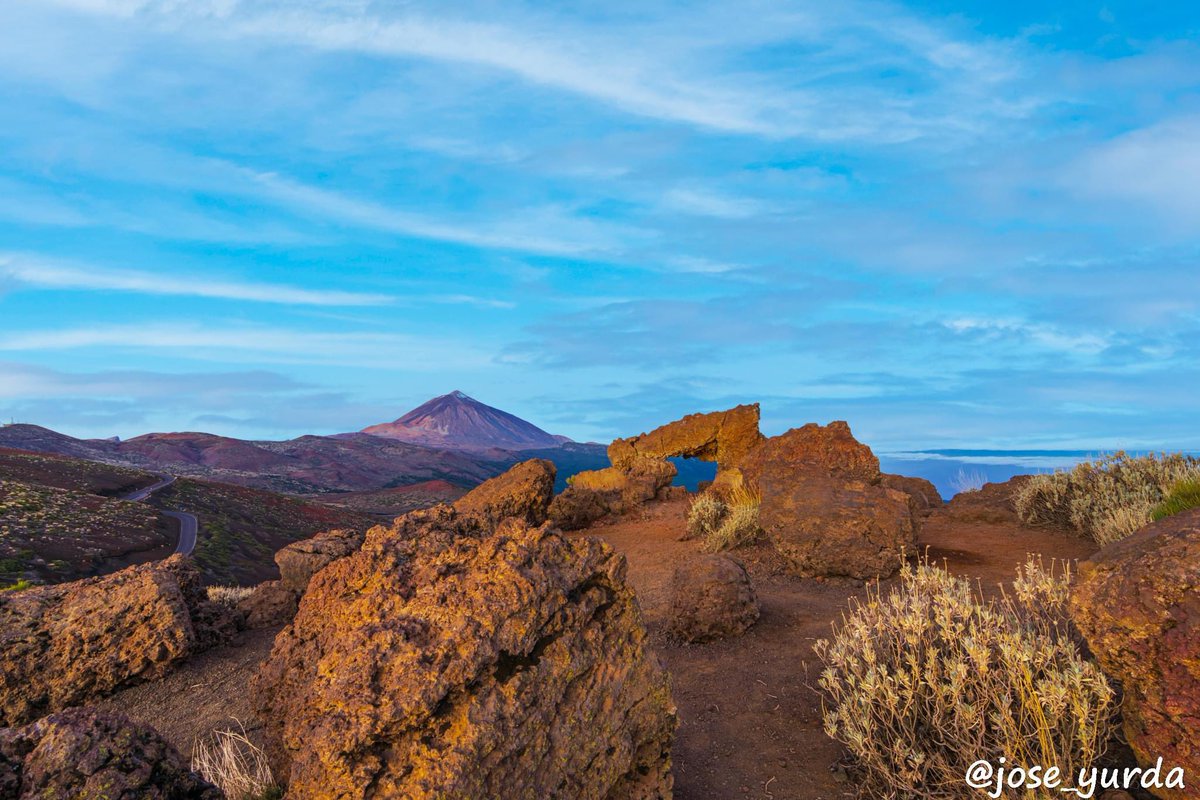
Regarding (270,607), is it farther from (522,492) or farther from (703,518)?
(703,518)

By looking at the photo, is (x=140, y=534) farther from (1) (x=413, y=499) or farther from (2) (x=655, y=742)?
(1) (x=413, y=499)

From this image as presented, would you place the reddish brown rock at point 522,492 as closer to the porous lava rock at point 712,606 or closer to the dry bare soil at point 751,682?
the dry bare soil at point 751,682

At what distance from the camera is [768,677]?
6449 millimetres

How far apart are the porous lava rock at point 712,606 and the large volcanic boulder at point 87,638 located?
5.49 metres

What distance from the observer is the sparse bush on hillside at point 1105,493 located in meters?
10.4

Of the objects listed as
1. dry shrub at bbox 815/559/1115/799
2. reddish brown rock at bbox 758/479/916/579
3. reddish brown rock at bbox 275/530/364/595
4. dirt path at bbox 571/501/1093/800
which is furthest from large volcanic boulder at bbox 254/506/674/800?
reddish brown rock at bbox 758/479/916/579

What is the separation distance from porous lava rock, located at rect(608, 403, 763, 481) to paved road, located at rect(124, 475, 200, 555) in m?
18.9

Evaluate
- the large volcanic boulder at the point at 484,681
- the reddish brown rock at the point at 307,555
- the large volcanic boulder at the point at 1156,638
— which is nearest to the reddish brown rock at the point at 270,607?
the reddish brown rock at the point at 307,555

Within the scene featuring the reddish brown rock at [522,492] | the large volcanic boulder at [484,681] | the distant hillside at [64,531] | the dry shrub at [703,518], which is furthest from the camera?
the distant hillside at [64,531]

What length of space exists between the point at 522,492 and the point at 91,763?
11854 millimetres

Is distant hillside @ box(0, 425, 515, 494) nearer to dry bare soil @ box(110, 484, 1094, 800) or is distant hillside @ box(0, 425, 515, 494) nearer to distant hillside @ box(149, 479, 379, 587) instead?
distant hillside @ box(149, 479, 379, 587)

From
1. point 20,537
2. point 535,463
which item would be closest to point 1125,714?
point 535,463

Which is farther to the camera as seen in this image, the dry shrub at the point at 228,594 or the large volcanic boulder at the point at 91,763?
the dry shrub at the point at 228,594

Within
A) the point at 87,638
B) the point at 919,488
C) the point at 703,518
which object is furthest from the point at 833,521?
the point at 919,488
